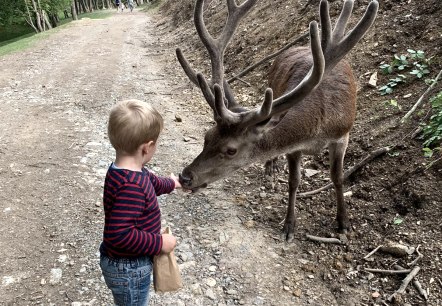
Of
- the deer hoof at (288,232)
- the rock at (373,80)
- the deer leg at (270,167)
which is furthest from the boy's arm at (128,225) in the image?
the rock at (373,80)

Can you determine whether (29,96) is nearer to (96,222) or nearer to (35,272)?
(96,222)

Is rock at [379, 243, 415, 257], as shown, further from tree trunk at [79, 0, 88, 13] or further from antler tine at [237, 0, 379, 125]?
tree trunk at [79, 0, 88, 13]

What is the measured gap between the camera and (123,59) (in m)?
12.6

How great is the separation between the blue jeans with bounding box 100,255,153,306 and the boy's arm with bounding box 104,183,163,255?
0.11 meters

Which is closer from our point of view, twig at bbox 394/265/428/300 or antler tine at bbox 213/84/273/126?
twig at bbox 394/265/428/300

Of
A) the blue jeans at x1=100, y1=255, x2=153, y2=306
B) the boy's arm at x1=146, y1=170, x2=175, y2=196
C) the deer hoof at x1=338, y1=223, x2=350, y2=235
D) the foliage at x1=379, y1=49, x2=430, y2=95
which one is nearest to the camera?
the blue jeans at x1=100, y1=255, x2=153, y2=306

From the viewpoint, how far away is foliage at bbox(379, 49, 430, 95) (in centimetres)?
575

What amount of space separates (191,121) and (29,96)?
13.4ft

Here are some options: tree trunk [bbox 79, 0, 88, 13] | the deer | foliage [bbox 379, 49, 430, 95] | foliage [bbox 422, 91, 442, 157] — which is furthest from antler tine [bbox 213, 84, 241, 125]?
tree trunk [bbox 79, 0, 88, 13]

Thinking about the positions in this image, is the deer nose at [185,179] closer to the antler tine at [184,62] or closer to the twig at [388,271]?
the antler tine at [184,62]

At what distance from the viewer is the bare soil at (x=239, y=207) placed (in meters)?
3.80

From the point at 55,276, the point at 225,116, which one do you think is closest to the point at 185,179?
the point at 225,116

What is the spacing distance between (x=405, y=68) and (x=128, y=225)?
5.07 metres

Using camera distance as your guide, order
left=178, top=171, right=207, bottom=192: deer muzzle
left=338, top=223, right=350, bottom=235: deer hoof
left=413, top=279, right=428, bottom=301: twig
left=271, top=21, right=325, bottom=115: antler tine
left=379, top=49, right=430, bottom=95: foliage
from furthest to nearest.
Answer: left=379, top=49, right=430, bottom=95: foliage < left=338, top=223, right=350, bottom=235: deer hoof < left=178, top=171, right=207, bottom=192: deer muzzle < left=413, top=279, right=428, bottom=301: twig < left=271, top=21, right=325, bottom=115: antler tine
